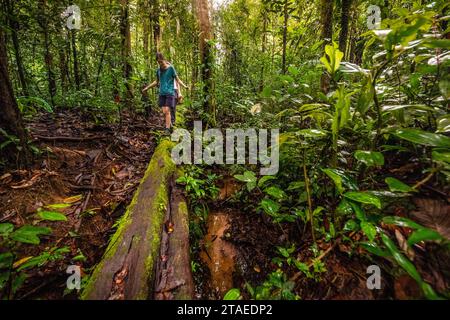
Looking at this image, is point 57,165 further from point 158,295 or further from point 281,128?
point 281,128

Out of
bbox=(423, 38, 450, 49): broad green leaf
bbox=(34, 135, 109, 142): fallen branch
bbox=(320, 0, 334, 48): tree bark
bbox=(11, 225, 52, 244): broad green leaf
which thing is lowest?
bbox=(11, 225, 52, 244): broad green leaf

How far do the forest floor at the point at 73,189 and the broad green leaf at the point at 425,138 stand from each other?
2.08 meters

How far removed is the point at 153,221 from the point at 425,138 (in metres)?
2.14

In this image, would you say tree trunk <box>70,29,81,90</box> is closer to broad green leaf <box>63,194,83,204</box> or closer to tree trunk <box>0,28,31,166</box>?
tree trunk <box>0,28,31,166</box>

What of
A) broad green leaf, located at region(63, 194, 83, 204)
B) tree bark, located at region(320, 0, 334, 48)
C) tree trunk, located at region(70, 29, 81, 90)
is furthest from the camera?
tree trunk, located at region(70, 29, 81, 90)

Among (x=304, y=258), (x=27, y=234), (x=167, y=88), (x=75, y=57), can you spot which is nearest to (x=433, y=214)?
(x=304, y=258)

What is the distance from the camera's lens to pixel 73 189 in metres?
2.97

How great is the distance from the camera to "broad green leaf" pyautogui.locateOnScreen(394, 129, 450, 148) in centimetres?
131

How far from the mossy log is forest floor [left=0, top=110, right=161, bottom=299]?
398mm

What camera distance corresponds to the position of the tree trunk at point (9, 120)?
8.45ft

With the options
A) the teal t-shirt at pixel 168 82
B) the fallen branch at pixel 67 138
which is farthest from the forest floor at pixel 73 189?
the teal t-shirt at pixel 168 82

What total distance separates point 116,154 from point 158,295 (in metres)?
3.02

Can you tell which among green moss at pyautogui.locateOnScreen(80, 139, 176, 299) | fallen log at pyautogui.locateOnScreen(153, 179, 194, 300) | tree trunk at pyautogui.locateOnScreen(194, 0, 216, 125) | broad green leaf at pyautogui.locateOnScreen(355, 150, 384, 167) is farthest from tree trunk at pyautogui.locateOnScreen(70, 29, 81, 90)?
broad green leaf at pyautogui.locateOnScreen(355, 150, 384, 167)

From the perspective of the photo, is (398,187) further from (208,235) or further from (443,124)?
(208,235)
